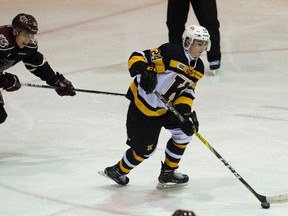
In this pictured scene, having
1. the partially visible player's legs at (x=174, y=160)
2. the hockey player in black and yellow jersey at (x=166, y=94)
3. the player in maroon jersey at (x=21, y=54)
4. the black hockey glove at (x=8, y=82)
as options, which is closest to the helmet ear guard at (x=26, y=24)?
the player in maroon jersey at (x=21, y=54)

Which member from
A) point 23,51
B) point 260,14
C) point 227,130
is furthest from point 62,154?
point 260,14

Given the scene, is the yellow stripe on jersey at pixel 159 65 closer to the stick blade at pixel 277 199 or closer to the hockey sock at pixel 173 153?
the hockey sock at pixel 173 153

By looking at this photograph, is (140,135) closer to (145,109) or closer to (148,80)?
(145,109)

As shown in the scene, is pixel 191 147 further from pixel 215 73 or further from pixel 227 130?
pixel 215 73

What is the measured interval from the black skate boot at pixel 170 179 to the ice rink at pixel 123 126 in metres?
0.04

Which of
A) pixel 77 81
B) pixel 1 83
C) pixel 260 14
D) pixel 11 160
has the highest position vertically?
pixel 1 83

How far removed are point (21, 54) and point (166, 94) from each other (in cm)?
100

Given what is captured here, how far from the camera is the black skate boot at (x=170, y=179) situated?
444 cm

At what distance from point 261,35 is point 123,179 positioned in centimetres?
383

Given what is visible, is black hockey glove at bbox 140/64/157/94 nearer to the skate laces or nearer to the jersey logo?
the skate laces

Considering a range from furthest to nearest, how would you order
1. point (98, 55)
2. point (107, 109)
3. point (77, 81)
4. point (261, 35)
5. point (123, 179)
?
point (261, 35), point (98, 55), point (77, 81), point (107, 109), point (123, 179)

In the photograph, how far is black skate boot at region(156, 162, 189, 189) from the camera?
4.44m

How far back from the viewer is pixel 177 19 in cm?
698

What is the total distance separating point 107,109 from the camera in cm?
592
